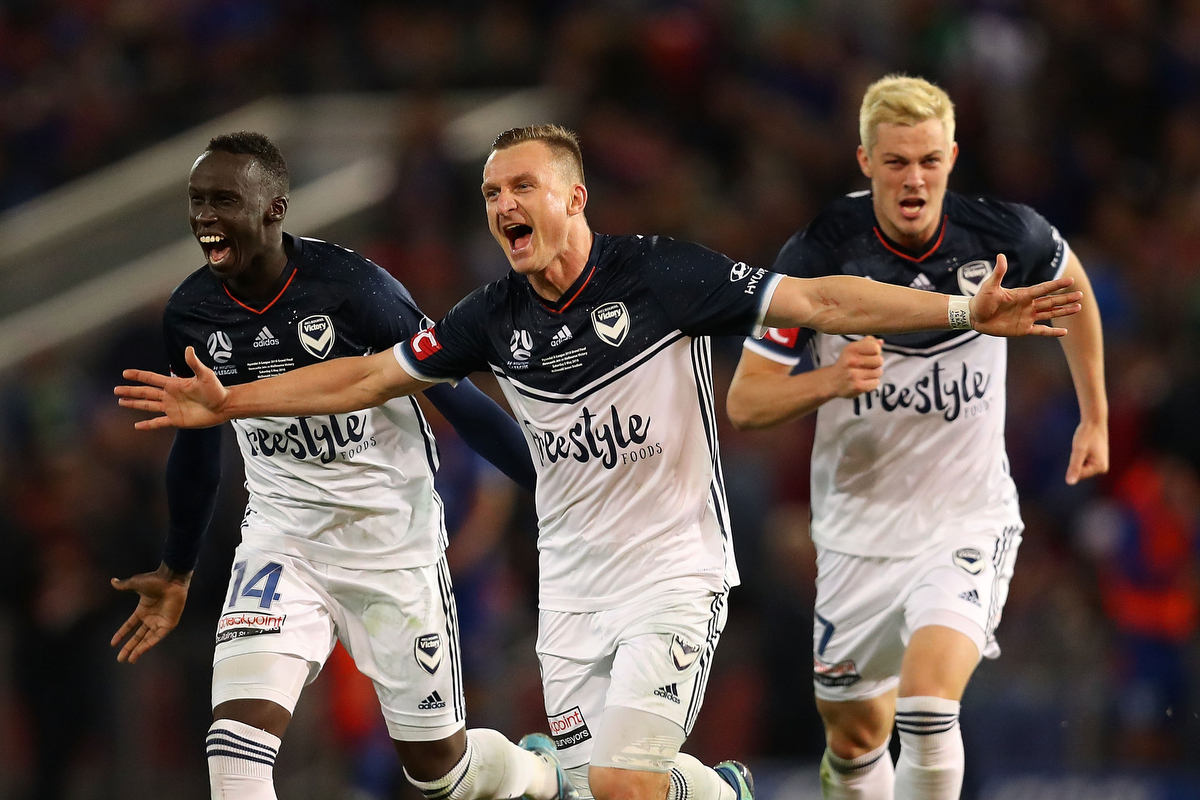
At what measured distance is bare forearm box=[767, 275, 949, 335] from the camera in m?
5.18

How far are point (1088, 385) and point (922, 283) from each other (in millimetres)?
914

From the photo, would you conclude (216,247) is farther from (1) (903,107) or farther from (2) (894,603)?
(2) (894,603)

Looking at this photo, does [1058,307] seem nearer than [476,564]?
Yes

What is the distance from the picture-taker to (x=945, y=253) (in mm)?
6465

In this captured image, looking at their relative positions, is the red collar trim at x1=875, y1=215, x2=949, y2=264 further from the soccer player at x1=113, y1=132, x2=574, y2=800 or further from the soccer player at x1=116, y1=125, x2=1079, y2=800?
the soccer player at x1=113, y1=132, x2=574, y2=800

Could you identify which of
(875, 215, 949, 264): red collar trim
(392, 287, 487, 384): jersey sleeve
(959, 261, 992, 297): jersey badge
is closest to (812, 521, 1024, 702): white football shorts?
(959, 261, 992, 297): jersey badge

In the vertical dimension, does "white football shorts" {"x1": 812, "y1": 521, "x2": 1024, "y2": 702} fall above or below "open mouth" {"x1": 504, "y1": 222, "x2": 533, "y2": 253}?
below

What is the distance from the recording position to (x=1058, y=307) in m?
5.05

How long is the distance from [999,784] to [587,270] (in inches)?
198

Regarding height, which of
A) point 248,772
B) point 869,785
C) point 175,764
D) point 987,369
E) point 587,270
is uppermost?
point 587,270

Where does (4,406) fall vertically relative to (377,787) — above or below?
above

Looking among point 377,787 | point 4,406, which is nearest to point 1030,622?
point 377,787

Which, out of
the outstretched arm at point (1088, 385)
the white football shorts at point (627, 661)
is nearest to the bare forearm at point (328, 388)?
the white football shorts at point (627, 661)

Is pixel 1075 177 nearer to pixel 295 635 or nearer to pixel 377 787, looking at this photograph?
pixel 377 787
